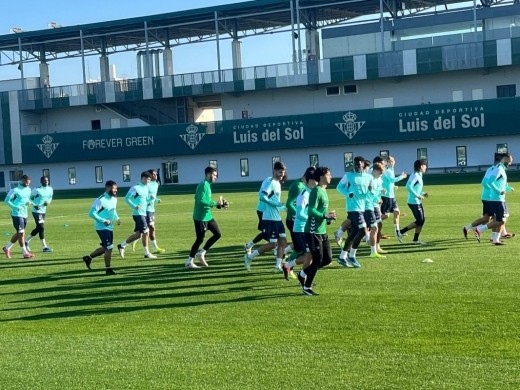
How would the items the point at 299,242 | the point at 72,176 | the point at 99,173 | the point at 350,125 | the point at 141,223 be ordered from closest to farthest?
the point at 299,242, the point at 141,223, the point at 350,125, the point at 99,173, the point at 72,176

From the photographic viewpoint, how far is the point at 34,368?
9578mm

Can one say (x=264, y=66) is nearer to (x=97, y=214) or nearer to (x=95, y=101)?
(x=95, y=101)

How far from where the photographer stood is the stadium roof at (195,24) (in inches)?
2484

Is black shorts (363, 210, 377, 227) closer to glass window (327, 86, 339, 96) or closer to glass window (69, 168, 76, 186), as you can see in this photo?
glass window (327, 86, 339, 96)

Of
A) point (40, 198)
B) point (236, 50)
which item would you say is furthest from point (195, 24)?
point (40, 198)

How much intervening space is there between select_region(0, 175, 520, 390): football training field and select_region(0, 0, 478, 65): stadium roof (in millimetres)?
45710

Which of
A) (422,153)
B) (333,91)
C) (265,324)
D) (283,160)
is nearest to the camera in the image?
(265,324)

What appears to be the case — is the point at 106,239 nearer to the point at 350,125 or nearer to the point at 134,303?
the point at 134,303

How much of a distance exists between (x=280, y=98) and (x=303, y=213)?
175 feet

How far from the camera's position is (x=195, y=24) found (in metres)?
67.3

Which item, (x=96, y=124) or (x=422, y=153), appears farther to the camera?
(x=96, y=124)

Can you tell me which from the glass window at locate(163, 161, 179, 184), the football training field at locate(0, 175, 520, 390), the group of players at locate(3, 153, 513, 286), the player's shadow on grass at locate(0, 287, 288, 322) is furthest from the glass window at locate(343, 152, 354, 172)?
the player's shadow on grass at locate(0, 287, 288, 322)

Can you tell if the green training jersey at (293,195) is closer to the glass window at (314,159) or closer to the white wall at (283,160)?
the white wall at (283,160)

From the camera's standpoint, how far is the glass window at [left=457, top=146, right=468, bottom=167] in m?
59.0
